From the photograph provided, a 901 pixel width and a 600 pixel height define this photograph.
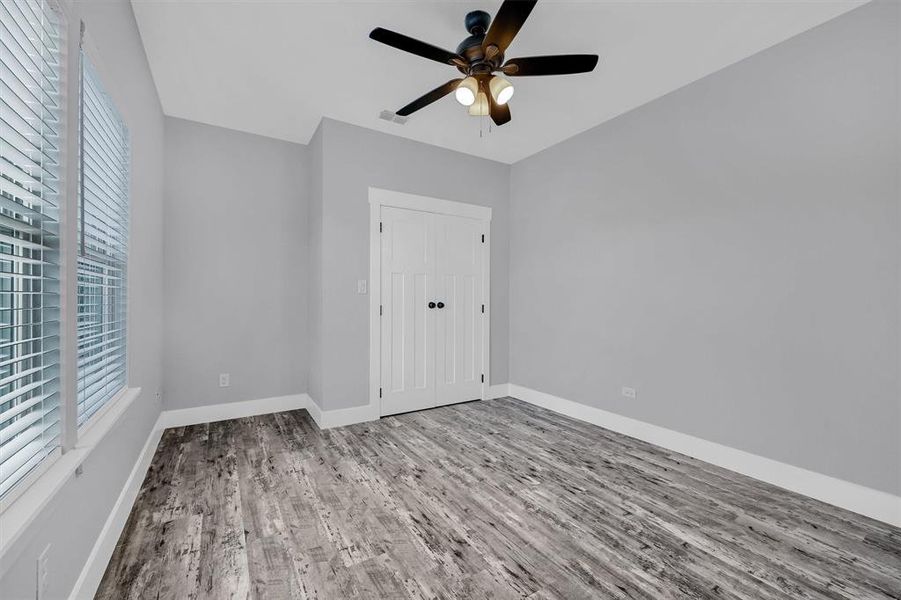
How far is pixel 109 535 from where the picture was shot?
5.67ft

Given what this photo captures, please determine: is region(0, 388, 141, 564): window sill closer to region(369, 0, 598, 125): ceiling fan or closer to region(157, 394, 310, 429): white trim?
region(369, 0, 598, 125): ceiling fan

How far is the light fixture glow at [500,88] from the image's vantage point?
2.26m

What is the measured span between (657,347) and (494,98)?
7.19ft

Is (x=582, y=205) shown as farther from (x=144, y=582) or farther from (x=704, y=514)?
(x=144, y=582)

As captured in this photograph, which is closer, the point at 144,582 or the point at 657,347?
the point at 144,582

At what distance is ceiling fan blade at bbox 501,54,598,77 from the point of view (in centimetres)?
208

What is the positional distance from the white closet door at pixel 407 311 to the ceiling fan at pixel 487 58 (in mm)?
1574

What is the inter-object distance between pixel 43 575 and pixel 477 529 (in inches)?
62.0

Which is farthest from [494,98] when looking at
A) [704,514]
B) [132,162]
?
[704,514]

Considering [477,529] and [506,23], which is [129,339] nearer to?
[477,529]

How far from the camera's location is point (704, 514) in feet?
7.07

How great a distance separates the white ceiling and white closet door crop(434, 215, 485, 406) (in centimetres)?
111

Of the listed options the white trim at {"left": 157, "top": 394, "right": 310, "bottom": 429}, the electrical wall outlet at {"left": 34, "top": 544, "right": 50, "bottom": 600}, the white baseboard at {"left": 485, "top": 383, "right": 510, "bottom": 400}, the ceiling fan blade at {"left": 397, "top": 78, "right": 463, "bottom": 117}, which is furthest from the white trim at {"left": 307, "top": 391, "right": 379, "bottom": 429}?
the ceiling fan blade at {"left": 397, "top": 78, "right": 463, "bottom": 117}

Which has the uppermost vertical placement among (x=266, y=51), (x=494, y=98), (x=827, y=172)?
(x=266, y=51)
